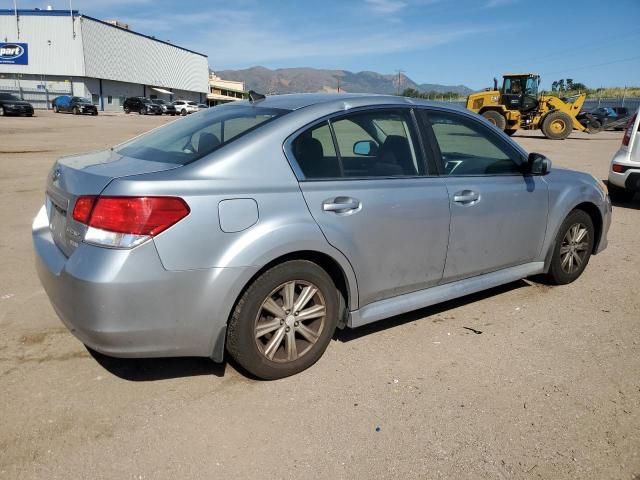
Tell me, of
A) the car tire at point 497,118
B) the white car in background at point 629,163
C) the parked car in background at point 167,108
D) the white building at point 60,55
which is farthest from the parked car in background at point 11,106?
the white car in background at point 629,163

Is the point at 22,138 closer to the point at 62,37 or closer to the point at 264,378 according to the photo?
the point at 264,378

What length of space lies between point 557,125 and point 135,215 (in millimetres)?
25943

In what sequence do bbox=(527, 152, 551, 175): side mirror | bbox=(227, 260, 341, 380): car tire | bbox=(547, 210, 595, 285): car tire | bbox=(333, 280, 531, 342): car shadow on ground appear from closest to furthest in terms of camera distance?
bbox=(227, 260, 341, 380): car tire < bbox=(333, 280, 531, 342): car shadow on ground < bbox=(527, 152, 551, 175): side mirror < bbox=(547, 210, 595, 285): car tire

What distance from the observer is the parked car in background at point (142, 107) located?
175ft

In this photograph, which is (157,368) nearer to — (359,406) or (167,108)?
(359,406)

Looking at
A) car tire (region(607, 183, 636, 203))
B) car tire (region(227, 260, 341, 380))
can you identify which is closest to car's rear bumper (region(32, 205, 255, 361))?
car tire (region(227, 260, 341, 380))

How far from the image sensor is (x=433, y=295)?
3.67m

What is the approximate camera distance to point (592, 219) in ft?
15.9

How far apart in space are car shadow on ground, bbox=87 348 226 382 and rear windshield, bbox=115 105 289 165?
1.24 m

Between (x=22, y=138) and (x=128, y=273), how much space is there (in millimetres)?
18757

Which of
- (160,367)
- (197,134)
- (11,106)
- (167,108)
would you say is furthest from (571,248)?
(167,108)

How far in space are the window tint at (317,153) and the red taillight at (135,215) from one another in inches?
32.4

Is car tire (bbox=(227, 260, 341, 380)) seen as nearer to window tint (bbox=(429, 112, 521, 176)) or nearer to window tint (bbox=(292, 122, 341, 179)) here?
window tint (bbox=(292, 122, 341, 179))

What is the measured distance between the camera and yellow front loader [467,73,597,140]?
2473 cm
